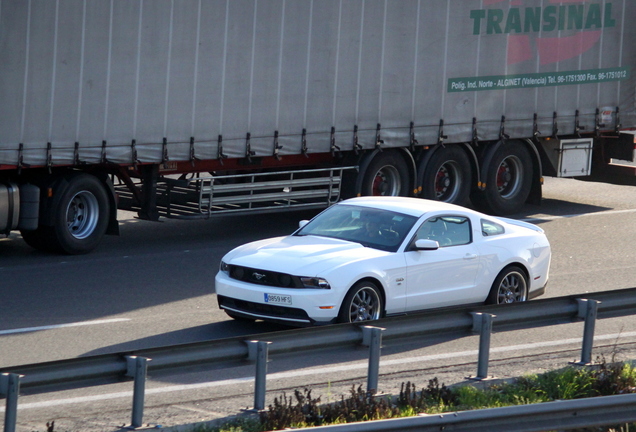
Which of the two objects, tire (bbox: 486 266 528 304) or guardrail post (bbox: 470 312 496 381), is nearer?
guardrail post (bbox: 470 312 496 381)

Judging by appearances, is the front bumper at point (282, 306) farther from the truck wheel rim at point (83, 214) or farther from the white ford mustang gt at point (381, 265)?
the truck wheel rim at point (83, 214)

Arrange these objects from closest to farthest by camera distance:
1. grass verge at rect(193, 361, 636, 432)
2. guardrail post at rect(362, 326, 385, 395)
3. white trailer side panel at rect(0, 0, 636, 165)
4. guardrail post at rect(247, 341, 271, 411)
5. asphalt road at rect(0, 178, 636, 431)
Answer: grass verge at rect(193, 361, 636, 432) < guardrail post at rect(247, 341, 271, 411) < guardrail post at rect(362, 326, 385, 395) < asphalt road at rect(0, 178, 636, 431) < white trailer side panel at rect(0, 0, 636, 165)

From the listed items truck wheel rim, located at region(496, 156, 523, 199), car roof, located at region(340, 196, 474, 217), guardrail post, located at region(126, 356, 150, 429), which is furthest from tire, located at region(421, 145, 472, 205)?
guardrail post, located at region(126, 356, 150, 429)

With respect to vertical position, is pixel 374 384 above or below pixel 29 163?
below

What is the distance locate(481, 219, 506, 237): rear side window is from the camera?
11688mm

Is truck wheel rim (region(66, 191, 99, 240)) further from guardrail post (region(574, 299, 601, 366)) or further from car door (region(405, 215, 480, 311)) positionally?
guardrail post (region(574, 299, 601, 366))

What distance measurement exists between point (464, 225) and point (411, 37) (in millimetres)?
7460

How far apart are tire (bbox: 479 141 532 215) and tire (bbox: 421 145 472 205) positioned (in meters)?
0.57

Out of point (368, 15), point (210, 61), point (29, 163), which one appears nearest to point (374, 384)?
point (29, 163)

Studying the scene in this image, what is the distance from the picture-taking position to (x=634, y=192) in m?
23.2

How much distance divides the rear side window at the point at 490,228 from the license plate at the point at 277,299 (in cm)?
265

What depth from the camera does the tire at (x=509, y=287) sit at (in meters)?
11.6

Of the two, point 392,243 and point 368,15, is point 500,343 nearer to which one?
point 392,243

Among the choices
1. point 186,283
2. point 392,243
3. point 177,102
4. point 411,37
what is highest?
point 411,37
